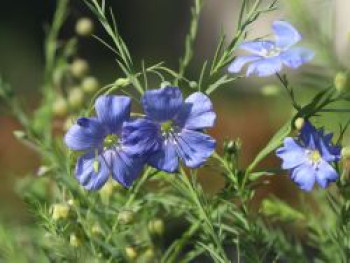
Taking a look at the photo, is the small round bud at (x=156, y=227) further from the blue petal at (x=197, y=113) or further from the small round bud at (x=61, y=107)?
the small round bud at (x=61, y=107)

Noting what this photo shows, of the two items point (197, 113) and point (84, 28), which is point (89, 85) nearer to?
point (84, 28)

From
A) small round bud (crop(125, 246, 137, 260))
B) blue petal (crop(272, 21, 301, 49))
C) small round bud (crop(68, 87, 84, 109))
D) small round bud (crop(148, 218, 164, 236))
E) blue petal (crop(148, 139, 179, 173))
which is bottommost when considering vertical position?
small round bud (crop(148, 218, 164, 236))

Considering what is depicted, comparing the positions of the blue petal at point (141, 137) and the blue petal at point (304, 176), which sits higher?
the blue petal at point (141, 137)

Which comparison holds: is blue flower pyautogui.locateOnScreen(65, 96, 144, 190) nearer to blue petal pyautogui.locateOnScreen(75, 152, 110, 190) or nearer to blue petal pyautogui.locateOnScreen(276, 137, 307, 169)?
blue petal pyautogui.locateOnScreen(75, 152, 110, 190)

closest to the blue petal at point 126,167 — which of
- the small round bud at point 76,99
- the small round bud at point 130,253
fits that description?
the small round bud at point 130,253

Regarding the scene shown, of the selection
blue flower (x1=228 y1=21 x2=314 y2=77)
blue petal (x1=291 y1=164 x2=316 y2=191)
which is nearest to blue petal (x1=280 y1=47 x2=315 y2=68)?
blue flower (x1=228 y1=21 x2=314 y2=77)

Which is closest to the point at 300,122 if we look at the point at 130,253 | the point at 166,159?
the point at 166,159
